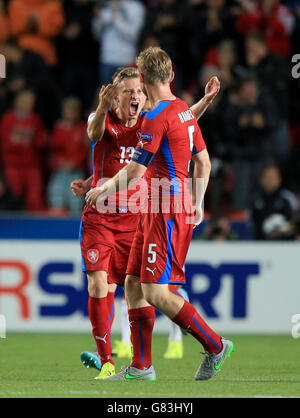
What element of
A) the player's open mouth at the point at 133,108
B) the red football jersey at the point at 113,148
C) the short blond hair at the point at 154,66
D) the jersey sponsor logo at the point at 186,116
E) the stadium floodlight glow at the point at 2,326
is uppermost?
the short blond hair at the point at 154,66

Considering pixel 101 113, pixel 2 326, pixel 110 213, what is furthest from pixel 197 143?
pixel 2 326

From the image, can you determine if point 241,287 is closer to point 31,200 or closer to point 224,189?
point 224,189

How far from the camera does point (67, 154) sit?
45.0 ft

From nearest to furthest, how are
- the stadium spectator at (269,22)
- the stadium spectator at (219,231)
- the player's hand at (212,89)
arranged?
the player's hand at (212,89) < the stadium spectator at (219,231) < the stadium spectator at (269,22)

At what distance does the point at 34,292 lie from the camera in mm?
11508

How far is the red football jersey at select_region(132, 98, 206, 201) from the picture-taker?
6.70 m

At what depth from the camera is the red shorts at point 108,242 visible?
25.2ft

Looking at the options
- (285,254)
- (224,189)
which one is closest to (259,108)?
(224,189)

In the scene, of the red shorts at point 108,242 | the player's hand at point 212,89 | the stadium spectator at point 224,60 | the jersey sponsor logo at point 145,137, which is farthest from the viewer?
the stadium spectator at point 224,60

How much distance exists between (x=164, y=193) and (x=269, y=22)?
25.3ft

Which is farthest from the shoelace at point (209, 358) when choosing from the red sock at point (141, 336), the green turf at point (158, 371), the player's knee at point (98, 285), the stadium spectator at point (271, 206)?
the stadium spectator at point (271, 206)

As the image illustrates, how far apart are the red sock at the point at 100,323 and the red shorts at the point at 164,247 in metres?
0.78

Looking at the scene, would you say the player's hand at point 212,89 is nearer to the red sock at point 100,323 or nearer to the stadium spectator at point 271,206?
the red sock at point 100,323

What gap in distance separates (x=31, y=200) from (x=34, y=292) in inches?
98.4
